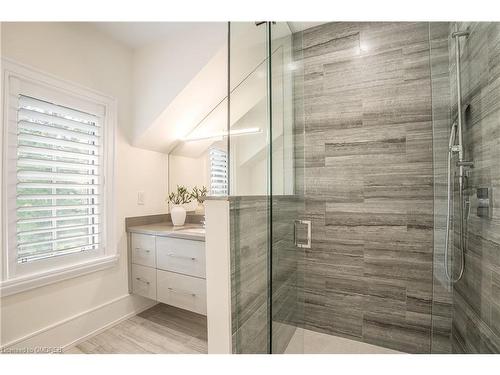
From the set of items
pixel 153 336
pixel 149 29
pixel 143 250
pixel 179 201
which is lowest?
pixel 153 336

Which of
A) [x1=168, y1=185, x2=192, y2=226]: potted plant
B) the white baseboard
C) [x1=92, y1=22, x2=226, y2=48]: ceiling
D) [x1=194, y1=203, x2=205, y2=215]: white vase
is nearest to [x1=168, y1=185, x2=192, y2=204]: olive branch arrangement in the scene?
[x1=168, y1=185, x2=192, y2=226]: potted plant

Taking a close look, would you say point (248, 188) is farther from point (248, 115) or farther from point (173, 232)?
point (173, 232)

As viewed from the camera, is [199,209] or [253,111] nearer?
[253,111]

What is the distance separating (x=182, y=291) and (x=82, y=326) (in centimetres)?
77

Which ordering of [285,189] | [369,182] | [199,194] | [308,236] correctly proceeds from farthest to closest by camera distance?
[199,194]
[308,236]
[369,182]
[285,189]

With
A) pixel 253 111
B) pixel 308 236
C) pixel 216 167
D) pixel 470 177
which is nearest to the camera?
pixel 253 111

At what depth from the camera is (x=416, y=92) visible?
157 centimetres

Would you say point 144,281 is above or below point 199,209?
below

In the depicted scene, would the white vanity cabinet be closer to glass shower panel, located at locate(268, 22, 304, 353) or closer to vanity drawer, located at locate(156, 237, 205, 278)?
vanity drawer, located at locate(156, 237, 205, 278)

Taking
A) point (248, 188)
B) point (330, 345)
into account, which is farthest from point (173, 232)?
point (330, 345)

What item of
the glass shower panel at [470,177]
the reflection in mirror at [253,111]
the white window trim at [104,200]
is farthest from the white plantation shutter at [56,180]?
the glass shower panel at [470,177]

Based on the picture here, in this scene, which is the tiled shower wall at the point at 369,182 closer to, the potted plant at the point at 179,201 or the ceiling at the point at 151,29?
the ceiling at the point at 151,29

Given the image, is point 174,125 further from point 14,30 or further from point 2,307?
point 2,307

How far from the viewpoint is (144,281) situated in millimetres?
2105
